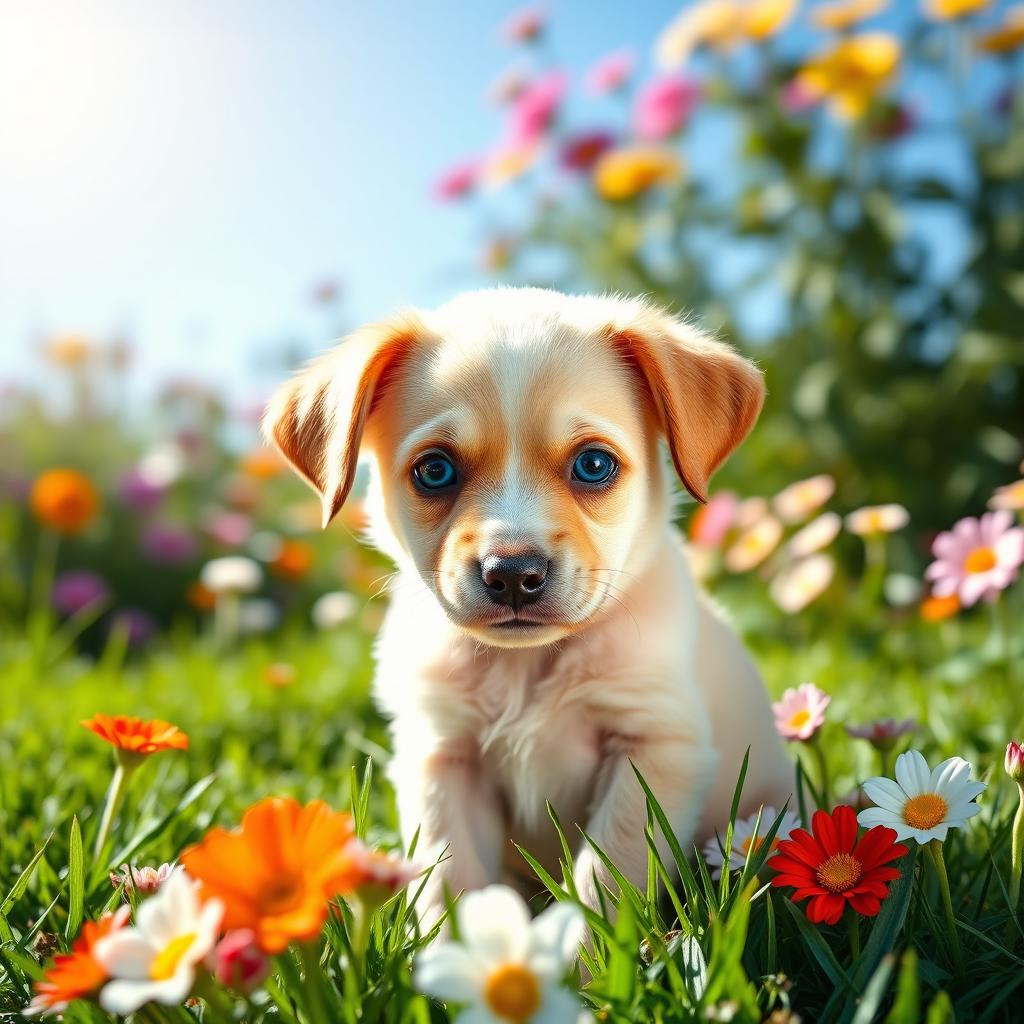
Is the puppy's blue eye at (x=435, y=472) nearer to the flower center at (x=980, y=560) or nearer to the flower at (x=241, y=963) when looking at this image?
the flower at (x=241, y=963)

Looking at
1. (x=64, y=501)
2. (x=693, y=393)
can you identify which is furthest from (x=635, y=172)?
(x=693, y=393)

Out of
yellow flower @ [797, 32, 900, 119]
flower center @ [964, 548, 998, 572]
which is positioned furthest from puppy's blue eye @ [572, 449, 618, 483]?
yellow flower @ [797, 32, 900, 119]

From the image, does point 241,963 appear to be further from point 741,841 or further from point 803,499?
point 803,499

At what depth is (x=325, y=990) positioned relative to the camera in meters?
1.37

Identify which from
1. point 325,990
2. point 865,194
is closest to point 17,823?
point 325,990

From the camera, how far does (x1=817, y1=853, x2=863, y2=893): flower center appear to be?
5.12ft

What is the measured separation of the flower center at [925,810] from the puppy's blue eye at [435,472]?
952 mm

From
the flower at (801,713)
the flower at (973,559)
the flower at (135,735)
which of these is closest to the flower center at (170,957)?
the flower at (135,735)

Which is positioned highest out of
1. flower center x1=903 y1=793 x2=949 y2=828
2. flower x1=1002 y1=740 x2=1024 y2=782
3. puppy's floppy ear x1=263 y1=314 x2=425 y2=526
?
puppy's floppy ear x1=263 y1=314 x2=425 y2=526

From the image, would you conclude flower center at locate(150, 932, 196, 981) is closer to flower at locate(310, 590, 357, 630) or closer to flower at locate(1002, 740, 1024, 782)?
flower at locate(1002, 740, 1024, 782)

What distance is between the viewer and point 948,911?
5.13 feet

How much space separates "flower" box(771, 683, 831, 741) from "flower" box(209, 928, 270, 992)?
1.25 meters

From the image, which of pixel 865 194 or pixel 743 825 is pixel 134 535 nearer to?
pixel 865 194

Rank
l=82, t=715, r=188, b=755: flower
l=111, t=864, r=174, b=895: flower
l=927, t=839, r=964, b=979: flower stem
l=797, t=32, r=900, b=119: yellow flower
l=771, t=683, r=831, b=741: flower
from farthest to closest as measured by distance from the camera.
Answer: l=797, t=32, r=900, b=119: yellow flower, l=771, t=683, r=831, b=741: flower, l=82, t=715, r=188, b=755: flower, l=111, t=864, r=174, b=895: flower, l=927, t=839, r=964, b=979: flower stem
